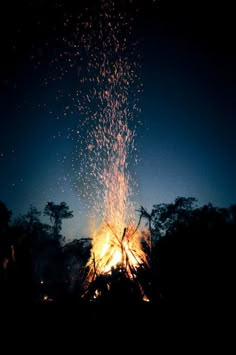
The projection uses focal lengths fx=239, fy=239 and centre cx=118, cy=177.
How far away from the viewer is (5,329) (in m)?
5.20

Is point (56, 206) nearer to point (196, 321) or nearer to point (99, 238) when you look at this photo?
point (99, 238)

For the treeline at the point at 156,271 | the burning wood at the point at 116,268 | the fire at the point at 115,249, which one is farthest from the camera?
the fire at the point at 115,249

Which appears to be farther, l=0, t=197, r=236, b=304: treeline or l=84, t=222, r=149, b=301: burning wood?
l=84, t=222, r=149, b=301: burning wood

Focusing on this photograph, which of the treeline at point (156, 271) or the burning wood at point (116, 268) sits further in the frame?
the burning wood at point (116, 268)

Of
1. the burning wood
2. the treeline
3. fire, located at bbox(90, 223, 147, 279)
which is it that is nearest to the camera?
the treeline

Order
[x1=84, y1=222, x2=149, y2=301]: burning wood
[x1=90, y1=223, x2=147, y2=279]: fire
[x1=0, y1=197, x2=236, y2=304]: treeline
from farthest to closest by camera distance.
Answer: [x1=90, y1=223, x2=147, y2=279]: fire, [x1=84, y1=222, x2=149, y2=301]: burning wood, [x1=0, y1=197, x2=236, y2=304]: treeline

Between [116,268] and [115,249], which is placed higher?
[115,249]

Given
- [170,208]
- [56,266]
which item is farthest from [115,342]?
[170,208]

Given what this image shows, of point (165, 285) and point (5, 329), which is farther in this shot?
point (165, 285)

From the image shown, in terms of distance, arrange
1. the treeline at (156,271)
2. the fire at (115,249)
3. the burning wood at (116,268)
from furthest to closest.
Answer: the fire at (115,249), the burning wood at (116,268), the treeline at (156,271)

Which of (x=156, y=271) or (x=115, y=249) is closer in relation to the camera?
(x=156, y=271)

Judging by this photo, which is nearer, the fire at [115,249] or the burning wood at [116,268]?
the burning wood at [116,268]

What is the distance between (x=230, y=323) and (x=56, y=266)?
106ft

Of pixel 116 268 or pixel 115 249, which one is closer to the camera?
pixel 116 268
